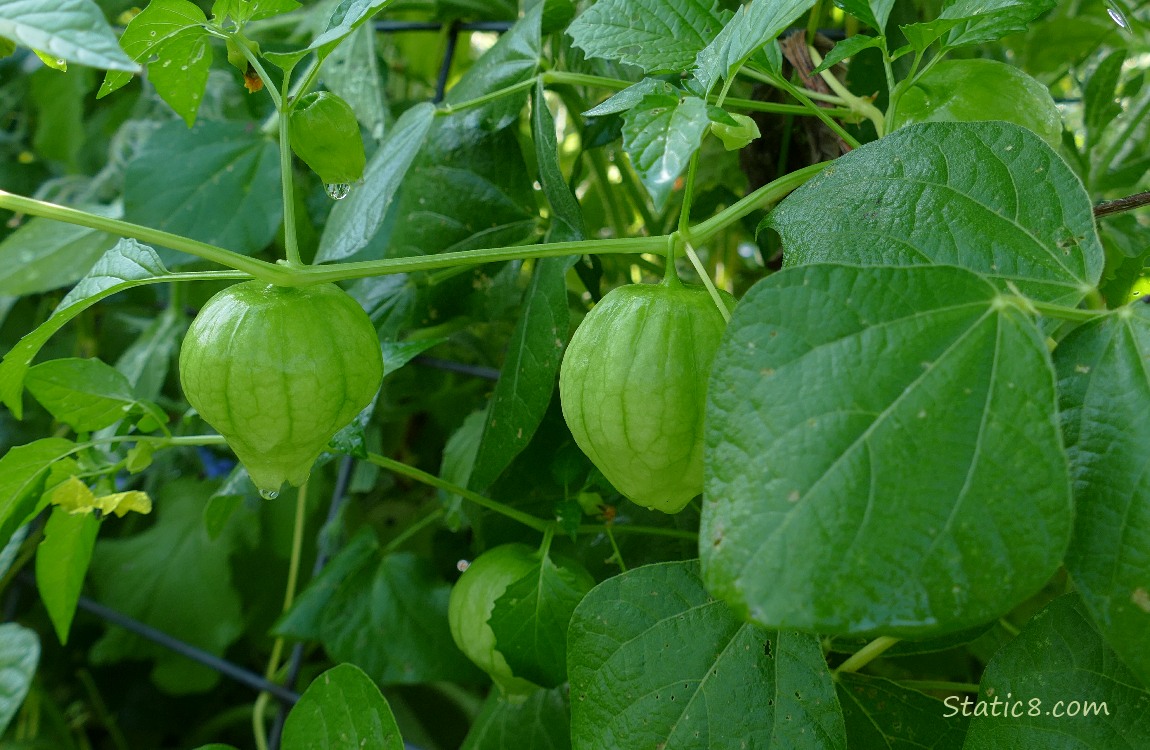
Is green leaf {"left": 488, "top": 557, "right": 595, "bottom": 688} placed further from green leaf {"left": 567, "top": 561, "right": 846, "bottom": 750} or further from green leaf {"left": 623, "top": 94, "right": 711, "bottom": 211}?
green leaf {"left": 623, "top": 94, "right": 711, "bottom": 211}

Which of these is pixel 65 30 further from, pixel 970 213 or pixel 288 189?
pixel 970 213

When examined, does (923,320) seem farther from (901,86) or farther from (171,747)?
(171,747)

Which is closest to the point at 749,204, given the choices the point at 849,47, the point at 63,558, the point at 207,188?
the point at 849,47

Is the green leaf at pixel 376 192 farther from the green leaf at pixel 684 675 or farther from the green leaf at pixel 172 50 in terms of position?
the green leaf at pixel 684 675

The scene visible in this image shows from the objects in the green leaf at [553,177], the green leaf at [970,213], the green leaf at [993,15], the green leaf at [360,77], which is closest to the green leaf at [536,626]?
the green leaf at [553,177]

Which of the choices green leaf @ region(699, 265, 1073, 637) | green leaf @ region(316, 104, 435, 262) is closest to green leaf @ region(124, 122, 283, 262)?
green leaf @ region(316, 104, 435, 262)
